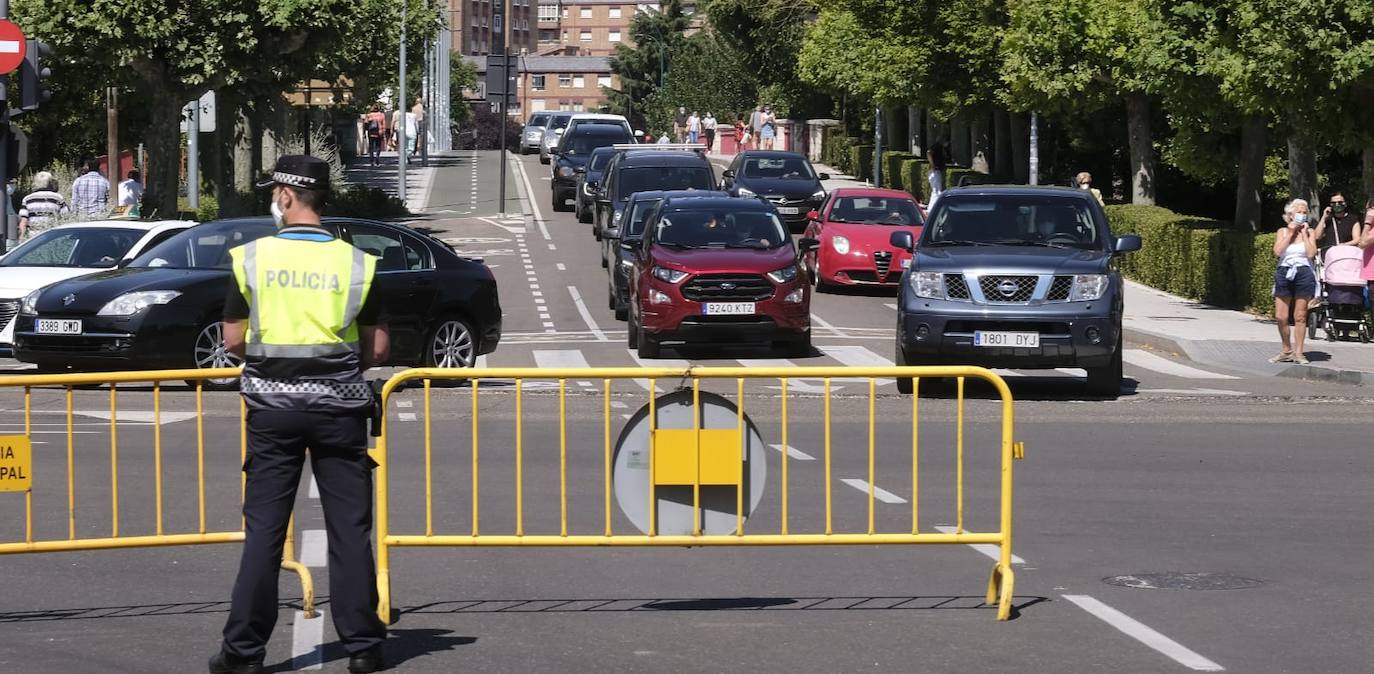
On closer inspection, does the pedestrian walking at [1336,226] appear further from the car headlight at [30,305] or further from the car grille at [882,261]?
the car headlight at [30,305]

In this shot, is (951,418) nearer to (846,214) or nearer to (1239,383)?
(1239,383)

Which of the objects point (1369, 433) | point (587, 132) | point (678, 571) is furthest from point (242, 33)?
point (678, 571)

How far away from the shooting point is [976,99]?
158 ft

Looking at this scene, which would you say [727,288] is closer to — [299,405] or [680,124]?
[299,405]

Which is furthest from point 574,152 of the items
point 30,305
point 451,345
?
point 30,305

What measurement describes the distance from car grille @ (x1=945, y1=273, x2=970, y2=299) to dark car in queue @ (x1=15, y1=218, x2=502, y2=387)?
4264mm

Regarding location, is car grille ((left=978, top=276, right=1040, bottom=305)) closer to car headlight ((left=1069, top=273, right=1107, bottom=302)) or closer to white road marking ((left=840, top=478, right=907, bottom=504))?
car headlight ((left=1069, top=273, right=1107, bottom=302))

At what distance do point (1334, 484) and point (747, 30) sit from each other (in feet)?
218

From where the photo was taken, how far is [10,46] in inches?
822

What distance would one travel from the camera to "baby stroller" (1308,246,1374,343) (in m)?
23.8

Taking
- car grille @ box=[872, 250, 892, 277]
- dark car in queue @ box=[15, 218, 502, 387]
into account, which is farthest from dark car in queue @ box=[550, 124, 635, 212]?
dark car in queue @ box=[15, 218, 502, 387]

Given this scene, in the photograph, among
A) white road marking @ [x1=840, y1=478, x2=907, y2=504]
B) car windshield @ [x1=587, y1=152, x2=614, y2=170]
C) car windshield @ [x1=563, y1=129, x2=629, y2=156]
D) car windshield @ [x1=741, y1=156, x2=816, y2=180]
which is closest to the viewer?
white road marking @ [x1=840, y1=478, x2=907, y2=504]

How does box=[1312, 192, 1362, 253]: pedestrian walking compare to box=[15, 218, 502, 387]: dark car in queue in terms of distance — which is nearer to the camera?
box=[15, 218, 502, 387]: dark car in queue

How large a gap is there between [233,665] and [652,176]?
28.7 metres
